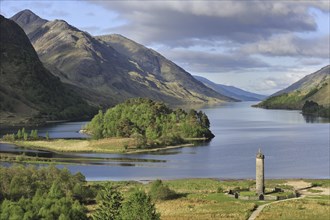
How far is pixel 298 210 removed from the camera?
279ft

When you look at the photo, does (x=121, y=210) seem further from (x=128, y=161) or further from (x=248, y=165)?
(x=128, y=161)

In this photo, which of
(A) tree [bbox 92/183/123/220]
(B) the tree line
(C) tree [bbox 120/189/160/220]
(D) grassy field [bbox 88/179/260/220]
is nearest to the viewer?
A: (C) tree [bbox 120/189/160/220]

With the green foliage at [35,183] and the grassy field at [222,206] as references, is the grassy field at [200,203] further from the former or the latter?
the green foliage at [35,183]

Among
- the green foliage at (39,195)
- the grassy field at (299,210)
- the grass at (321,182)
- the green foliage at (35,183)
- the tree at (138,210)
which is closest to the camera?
the tree at (138,210)

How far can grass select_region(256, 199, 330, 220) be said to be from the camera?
263ft

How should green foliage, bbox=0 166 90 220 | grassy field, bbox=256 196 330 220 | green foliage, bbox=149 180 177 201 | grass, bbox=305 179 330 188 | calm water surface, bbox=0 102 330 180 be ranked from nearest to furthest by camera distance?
green foliage, bbox=0 166 90 220 → grassy field, bbox=256 196 330 220 → green foliage, bbox=149 180 177 201 → grass, bbox=305 179 330 188 → calm water surface, bbox=0 102 330 180

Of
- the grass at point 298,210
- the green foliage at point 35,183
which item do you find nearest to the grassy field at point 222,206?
the grass at point 298,210

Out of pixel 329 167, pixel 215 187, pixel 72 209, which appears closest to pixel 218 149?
pixel 329 167

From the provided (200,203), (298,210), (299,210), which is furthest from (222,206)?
(299,210)

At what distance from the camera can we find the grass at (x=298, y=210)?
263 ft

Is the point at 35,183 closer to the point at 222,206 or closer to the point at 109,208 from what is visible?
the point at 109,208

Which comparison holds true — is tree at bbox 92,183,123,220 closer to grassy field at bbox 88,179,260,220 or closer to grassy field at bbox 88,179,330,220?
grassy field at bbox 88,179,260,220

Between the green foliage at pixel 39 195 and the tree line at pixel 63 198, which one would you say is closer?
the tree line at pixel 63 198

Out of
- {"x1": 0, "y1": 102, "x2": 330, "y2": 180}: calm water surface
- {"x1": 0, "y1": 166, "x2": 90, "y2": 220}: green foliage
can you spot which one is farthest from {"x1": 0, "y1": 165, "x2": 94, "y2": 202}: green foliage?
{"x1": 0, "y1": 102, "x2": 330, "y2": 180}: calm water surface
